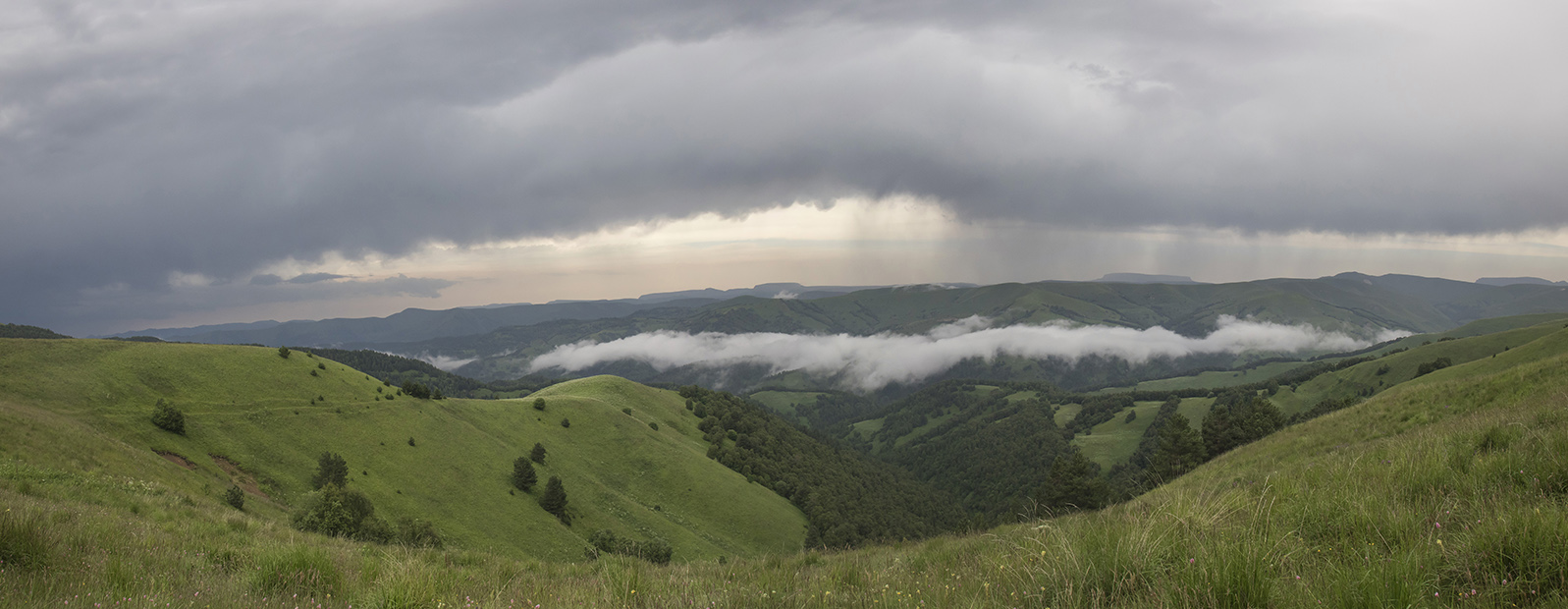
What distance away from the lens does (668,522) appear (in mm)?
80125

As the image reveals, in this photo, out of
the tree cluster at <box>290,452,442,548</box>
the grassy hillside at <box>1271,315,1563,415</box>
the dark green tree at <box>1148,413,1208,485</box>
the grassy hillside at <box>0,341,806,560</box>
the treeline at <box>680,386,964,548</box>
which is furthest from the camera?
the grassy hillside at <box>1271,315,1563,415</box>

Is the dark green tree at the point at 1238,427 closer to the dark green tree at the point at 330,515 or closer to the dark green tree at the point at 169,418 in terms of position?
the dark green tree at the point at 330,515

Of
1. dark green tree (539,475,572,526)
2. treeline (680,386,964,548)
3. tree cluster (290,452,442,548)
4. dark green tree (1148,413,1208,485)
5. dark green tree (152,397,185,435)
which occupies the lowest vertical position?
treeline (680,386,964,548)

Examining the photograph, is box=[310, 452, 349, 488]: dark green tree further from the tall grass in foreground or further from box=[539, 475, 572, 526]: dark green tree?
the tall grass in foreground

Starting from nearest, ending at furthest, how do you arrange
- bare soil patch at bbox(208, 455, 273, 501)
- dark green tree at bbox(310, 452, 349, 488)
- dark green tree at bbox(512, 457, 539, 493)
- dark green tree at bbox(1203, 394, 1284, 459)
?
bare soil patch at bbox(208, 455, 273, 501)
dark green tree at bbox(310, 452, 349, 488)
dark green tree at bbox(1203, 394, 1284, 459)
dark green tree at bbox(512, 457, 539, 493)

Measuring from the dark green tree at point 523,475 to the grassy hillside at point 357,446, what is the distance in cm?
169

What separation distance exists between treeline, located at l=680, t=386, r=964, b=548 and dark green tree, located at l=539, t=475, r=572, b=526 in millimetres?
46227

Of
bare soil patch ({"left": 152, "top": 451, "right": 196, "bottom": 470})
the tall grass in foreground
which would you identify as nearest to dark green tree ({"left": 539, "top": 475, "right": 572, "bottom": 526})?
bare soil patch ({"left": 152, "top": 451, "right": 196, "bottom": 470})

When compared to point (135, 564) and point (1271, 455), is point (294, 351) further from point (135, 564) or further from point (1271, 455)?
point (1271, 455)

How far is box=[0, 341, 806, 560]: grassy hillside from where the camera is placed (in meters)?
42.5

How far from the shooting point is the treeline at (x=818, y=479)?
12131 centimetres

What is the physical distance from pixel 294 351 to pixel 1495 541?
10626 centimetres

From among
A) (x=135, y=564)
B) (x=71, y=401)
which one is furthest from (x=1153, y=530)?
(x=71, y=401)

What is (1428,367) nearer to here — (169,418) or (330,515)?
(330,515)
